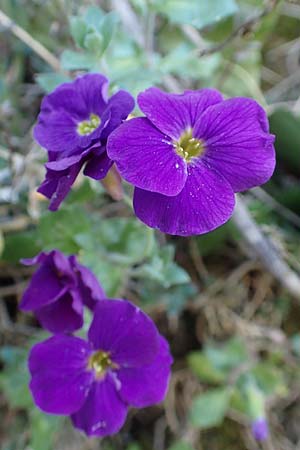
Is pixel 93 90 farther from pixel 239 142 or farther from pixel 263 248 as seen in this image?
pixel 263 248

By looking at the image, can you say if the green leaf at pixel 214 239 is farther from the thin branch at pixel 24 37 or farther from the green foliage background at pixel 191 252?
the thin branch at pixel 24 37

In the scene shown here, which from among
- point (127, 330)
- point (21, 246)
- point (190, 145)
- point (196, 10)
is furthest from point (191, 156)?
point (21, 246)

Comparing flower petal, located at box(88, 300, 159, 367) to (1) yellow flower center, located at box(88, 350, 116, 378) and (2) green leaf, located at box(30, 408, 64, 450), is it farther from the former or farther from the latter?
(2) green leaf, located at box(30, 408, 64, 450)

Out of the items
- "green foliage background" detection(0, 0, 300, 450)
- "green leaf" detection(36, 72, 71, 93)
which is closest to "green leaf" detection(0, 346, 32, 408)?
"green foliage background" detection(0, 0, 300, 450)

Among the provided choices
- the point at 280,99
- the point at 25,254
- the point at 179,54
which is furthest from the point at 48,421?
the point at 280,99

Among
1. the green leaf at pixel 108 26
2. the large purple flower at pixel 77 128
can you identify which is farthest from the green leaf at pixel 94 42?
the large purple flower at pixel 77 128

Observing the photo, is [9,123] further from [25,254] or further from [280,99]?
[280,99]
